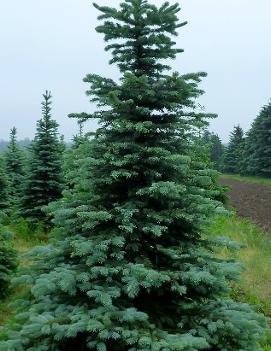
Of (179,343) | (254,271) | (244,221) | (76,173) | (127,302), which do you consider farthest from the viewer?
(244,221)

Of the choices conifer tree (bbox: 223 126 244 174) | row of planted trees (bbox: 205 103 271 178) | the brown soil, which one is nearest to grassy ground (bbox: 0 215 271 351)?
the brown soil

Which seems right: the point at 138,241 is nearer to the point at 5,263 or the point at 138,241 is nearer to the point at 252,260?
the point at 5,263

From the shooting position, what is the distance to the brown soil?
23172mm

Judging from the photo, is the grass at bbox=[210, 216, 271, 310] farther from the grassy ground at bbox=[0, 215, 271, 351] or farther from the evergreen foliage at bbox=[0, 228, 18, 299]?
the evergreen foliage at bbox=[0, 228, 18, 299]

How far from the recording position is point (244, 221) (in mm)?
21422

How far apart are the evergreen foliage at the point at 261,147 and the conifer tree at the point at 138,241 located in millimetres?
43452

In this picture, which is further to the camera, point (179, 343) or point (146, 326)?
point (146, 326)

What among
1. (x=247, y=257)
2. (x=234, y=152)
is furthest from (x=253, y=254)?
(x=234, y=152)

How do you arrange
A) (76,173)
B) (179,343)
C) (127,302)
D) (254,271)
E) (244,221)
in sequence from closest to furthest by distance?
(179,343), (127,302), (76,173), (254,271), (244,221)

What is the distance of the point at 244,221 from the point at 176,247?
53.7ft

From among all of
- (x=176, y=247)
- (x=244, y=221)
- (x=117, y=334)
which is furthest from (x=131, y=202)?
(x=244, y=221)

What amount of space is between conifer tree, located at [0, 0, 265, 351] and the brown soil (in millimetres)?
14800

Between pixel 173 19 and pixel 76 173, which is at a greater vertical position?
pixel 173 19

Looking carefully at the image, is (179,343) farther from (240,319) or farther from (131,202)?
(131,202)
